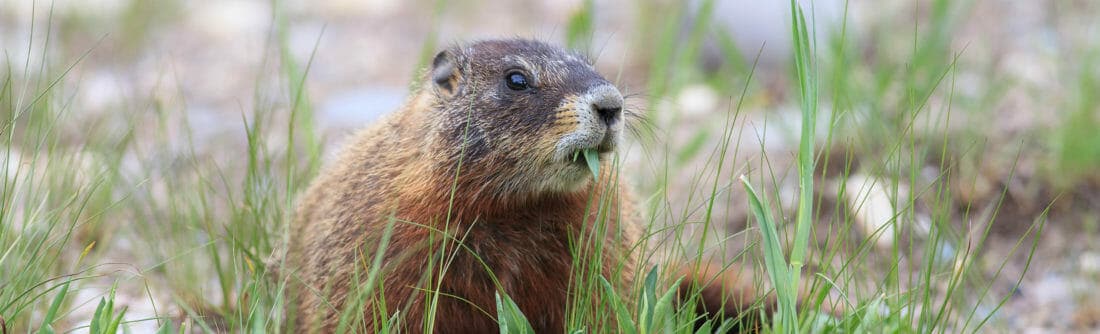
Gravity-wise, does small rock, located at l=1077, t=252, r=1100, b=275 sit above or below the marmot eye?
below

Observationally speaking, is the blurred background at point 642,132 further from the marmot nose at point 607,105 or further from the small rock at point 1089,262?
the marmot nose at point 607,105

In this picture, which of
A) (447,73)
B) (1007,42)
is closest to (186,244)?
(447,73)

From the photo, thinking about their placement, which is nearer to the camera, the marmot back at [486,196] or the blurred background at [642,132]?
the marmot back at [486,196]

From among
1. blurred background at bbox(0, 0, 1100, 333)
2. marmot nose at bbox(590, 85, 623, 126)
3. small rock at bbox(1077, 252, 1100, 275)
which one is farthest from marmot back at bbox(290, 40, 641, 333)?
small rock at bbox(1077, 252, 1100, 275)

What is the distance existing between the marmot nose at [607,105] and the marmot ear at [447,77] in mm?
557

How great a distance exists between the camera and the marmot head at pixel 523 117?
266cm

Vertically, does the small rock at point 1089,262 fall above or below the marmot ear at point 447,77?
below

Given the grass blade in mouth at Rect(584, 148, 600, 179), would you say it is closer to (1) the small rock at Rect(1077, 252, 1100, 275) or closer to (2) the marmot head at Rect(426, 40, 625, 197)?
(2) the marmot head at Rect(426, 40, 625, 197)

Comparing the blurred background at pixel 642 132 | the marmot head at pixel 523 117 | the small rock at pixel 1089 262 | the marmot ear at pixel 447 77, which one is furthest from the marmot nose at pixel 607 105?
the small rock at pixel 1089 262

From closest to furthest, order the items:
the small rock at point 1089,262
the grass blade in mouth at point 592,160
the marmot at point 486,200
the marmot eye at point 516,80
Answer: the grass blade in mouth at point 592,160 → the marmot at point 486,200 → the marmot eye at point 516,80 → the small rock at point 1089,262

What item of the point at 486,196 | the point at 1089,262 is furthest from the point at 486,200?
the point at 1089,262

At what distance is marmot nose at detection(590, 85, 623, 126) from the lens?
2650mm

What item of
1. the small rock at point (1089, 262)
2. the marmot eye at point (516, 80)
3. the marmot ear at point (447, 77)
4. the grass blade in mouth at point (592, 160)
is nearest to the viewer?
the grass blade in mouth at point (592, 160)

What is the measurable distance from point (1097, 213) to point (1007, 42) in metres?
1.81
